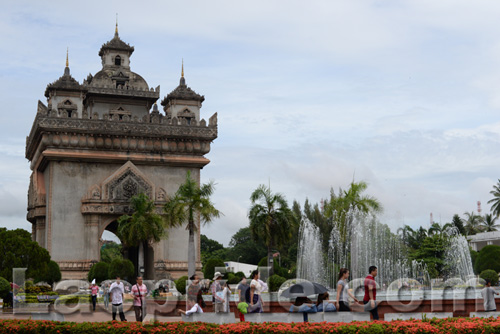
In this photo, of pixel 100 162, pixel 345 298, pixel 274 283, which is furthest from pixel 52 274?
pixel 345 298

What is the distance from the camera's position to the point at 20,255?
3609 cm

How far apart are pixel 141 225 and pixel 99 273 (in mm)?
4034

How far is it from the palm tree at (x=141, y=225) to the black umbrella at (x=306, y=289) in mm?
26474

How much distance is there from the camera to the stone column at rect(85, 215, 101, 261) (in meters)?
46.6

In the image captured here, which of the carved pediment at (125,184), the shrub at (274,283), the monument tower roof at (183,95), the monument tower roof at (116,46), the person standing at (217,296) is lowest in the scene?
the shrub at (274,283)

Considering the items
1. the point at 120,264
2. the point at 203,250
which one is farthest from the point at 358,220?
the point at 203,250

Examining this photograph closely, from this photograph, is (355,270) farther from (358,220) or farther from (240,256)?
(240,256)

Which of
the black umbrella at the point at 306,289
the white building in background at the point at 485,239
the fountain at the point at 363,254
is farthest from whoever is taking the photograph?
the white building in background at the point at 485,239

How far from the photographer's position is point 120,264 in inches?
1678

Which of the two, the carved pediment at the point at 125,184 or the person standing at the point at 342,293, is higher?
the carved pediment at the point at 125,184

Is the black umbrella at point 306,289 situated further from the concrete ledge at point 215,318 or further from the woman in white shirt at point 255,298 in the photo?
the concrete ledge at point 215,318

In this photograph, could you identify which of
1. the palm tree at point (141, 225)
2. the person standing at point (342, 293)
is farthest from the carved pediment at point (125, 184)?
the person standing at point (342, 293)

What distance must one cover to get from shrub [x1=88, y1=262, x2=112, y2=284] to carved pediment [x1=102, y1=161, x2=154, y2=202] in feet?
16.7

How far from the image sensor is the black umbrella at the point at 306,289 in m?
16.8
